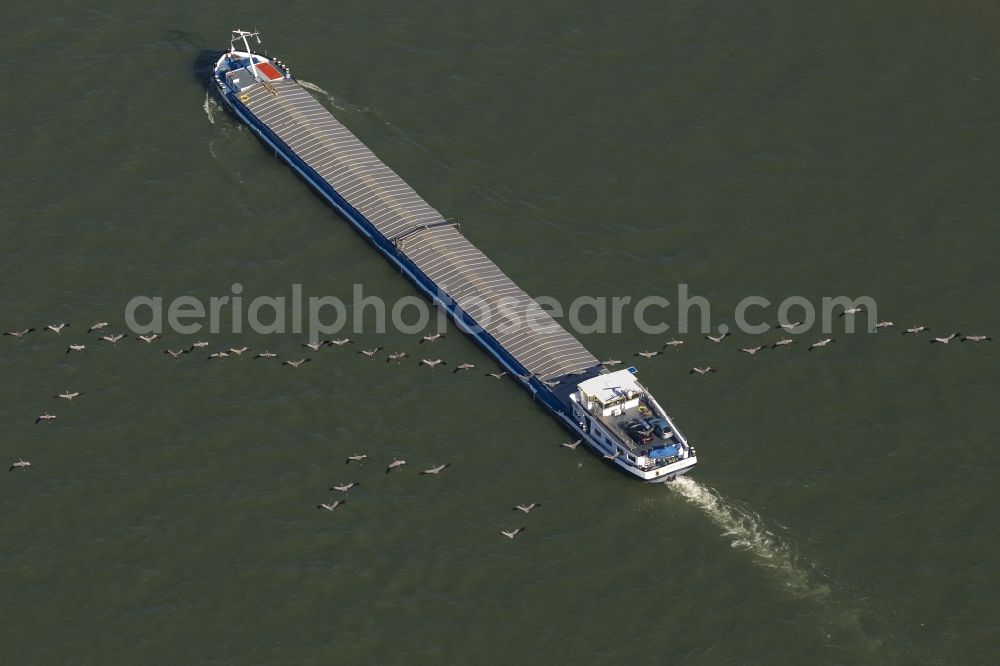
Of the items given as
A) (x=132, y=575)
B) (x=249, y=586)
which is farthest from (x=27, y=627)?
(x=249, y=586)

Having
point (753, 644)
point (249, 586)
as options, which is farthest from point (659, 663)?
point (249, 586)

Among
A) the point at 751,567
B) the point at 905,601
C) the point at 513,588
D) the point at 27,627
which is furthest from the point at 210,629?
the point at 905,601

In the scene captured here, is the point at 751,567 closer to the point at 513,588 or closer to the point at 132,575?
the point at 513,588

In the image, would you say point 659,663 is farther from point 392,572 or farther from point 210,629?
point 210,629

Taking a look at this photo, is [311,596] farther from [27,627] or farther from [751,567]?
[751,567]

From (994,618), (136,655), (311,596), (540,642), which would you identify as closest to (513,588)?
(540,642)

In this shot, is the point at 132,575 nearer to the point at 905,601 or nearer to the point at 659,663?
the point at 659,663
